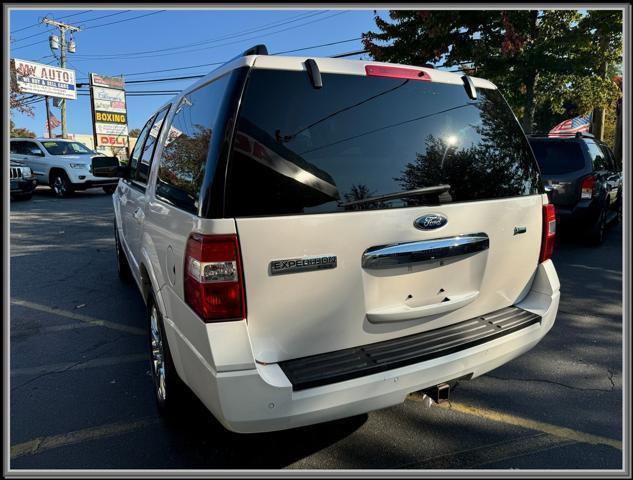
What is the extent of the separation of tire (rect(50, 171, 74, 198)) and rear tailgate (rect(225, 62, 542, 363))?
16256 millimetres

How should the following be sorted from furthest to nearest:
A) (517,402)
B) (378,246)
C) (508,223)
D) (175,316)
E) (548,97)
→ (548,97)
(517,402)
(508,223)
(175,316)
(378,246)

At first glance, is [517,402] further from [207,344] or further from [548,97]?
[548,97]

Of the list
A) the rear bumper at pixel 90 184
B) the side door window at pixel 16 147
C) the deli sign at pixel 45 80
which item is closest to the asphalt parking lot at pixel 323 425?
the rear bumper at pixel 90 184

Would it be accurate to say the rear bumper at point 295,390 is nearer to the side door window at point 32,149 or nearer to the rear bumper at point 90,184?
the rear bumper at point 90,184

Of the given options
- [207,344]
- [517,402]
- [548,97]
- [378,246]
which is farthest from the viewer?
[548,97]

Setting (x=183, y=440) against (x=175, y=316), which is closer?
(x=175, y=316)

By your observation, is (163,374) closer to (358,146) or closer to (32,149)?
(358,146)

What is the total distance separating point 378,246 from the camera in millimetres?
Result: 2236

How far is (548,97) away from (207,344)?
12572 mm

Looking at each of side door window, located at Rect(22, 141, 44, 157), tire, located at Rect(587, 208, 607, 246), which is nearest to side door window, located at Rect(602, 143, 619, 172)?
tire, located at Rect(587, 208, 607, 246)

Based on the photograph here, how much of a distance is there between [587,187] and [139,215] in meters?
6.32

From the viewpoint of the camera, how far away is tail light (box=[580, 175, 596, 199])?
6895mm

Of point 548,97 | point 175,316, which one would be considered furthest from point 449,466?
point 548,97

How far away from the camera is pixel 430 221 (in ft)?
7.72
